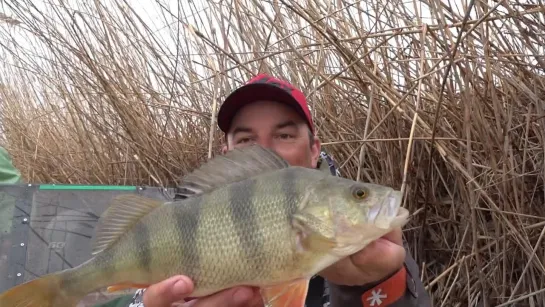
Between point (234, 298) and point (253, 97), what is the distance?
2.20 ft

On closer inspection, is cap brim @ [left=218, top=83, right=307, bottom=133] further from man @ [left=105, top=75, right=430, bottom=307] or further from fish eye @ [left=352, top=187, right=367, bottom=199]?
fish eye @ [left=352, top=187, right=367, bottom=199]

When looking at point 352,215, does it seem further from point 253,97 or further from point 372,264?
point 253,97

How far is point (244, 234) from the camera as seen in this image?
0.82 metres

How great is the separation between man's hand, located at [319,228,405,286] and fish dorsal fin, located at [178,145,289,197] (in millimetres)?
201

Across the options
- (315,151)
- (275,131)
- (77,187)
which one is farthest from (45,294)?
(77,187)

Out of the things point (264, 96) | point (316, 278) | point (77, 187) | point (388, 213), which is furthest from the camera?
point (77, 187)

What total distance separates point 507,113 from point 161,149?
1390 mm

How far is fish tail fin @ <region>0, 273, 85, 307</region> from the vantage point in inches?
36.1

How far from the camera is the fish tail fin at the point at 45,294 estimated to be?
916mm

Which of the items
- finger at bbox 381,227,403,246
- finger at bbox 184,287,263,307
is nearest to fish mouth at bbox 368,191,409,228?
finger at bbox 381,227,403,246

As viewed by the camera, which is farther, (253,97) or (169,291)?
(253,97)

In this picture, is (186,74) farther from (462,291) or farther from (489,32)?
(462,291)

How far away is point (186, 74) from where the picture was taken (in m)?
2.25

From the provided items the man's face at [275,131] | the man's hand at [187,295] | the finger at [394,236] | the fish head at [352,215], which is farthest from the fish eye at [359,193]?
the man's face at [275,131]
